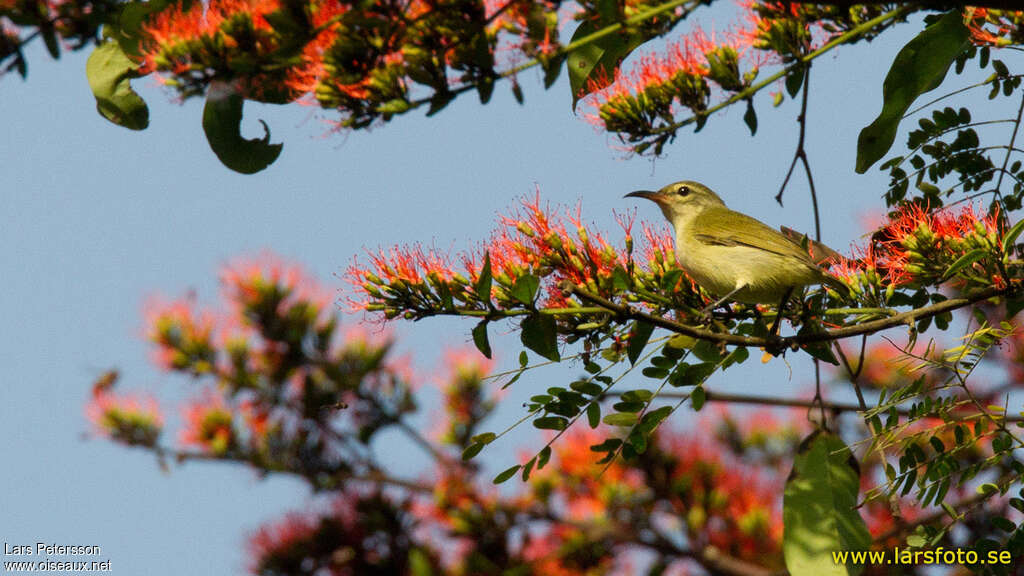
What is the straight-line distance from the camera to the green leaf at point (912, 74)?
243 cm

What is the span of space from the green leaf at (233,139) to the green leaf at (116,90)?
196 mm

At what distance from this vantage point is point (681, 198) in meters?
4.15

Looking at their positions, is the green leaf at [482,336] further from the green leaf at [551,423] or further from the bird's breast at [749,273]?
the bird's breast at [749,273]

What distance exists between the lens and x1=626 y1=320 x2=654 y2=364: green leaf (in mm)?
2258

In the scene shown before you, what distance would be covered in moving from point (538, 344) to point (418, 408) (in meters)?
2.56

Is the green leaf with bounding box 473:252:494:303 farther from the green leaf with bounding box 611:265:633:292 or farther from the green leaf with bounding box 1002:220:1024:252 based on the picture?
the green leaf with bounding box 1002:220:1024:252

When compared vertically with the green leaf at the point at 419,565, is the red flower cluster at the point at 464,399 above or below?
above

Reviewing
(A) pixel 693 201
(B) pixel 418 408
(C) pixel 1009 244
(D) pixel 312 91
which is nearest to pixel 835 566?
(C) pixel 1009 244

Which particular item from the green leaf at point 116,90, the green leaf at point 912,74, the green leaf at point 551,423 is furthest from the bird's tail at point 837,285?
the green leaf at point 116,90

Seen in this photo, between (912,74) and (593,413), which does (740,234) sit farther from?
(593,413)

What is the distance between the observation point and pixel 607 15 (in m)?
1.91

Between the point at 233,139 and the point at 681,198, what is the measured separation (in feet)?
7.22

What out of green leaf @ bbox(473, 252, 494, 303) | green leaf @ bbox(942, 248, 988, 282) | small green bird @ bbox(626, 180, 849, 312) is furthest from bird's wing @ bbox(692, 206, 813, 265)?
green leaf @ bbox(473, 252, 494, 303)

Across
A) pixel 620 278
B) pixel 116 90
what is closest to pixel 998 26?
pixel 620 278
